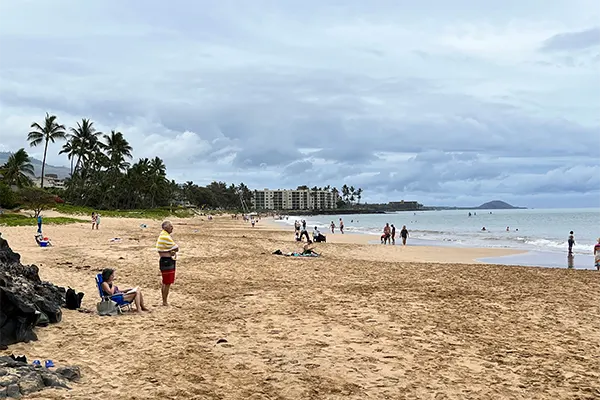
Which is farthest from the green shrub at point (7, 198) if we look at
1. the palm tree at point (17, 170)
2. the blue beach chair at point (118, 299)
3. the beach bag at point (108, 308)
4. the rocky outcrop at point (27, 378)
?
the rocky outcrop at point (27, 378)

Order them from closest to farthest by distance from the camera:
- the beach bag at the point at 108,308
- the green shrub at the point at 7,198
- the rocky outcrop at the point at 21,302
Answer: the rocky outcrop at the point at 21,302 → the beach bag at the point at 108,308 → the green shrub at the point at 7,198

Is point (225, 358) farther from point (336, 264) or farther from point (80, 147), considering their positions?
point (80, 147)

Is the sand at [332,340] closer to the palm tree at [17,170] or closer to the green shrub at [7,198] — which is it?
the green shrub at [7,198]

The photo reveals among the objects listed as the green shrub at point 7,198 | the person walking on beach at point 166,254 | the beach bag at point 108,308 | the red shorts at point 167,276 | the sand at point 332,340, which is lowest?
the sand at point 332,340

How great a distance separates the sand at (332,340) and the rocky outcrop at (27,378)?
0.49ft

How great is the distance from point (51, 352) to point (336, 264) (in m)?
12.3

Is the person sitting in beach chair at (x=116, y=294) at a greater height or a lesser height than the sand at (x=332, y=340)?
greater

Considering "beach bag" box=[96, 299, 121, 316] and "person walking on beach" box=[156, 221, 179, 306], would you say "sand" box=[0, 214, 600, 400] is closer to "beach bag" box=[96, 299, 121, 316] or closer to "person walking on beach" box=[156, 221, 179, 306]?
"beach bag" box=[96, 299, 121, 316]

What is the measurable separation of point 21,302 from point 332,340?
4.27 metres

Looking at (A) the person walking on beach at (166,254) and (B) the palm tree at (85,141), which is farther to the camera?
(B) the palm tree at (85,141)

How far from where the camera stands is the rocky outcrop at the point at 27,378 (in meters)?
4.38

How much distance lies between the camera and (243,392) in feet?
16.7

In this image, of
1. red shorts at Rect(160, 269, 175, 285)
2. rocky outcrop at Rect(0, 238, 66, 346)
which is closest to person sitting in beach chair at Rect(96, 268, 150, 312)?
red shorts at Rect(160, 269, 175, 285)

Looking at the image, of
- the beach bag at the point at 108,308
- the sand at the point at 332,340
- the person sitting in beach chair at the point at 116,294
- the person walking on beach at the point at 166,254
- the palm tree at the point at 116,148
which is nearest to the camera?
the sand at the point at 332,340
